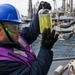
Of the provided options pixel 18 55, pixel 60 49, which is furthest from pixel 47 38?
pixel 60 49

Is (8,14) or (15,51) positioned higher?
(8,14)

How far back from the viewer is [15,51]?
7.11 feet

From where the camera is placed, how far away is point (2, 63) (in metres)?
2.01

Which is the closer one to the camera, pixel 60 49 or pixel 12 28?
pixel 12 28

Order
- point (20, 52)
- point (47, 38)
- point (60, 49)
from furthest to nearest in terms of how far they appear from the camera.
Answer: point (60, 49) → point (20, 52) → point (47, 38)

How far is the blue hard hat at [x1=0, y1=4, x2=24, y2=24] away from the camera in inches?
85.1

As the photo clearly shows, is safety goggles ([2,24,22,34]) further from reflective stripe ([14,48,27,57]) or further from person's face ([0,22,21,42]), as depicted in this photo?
reflective stripe ([14,48,27,57])

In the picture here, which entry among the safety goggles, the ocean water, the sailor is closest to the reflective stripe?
the sailor

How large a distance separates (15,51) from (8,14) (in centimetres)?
27

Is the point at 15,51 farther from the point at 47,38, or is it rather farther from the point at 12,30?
the point at 47,38

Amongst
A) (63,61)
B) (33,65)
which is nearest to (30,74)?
(33,65)

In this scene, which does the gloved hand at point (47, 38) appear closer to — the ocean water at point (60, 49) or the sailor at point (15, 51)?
the sailor at point (15, 51)

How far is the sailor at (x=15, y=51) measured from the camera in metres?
2.02

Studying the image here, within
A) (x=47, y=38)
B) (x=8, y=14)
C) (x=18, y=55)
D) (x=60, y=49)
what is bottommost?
(x=60, y=49)
